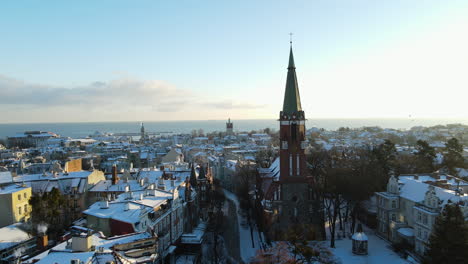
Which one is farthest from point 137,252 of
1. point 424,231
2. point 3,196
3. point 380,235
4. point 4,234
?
point 380,235

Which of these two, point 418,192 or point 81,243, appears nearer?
point 81,243

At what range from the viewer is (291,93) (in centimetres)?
3919

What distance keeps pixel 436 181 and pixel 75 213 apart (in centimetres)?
4603

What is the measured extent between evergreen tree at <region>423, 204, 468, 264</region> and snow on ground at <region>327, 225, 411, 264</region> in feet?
26.8

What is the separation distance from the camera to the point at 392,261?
34.3 meters

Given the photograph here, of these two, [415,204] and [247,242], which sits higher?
[415,204]

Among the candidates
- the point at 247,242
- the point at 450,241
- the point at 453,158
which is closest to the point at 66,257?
the point at 247,242

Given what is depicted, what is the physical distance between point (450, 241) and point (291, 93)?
21.0 metres

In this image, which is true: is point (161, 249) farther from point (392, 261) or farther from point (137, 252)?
point (392, 261)

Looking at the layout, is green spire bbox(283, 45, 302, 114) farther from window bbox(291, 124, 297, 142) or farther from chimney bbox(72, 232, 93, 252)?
chimney bbox(72, 232, 93, 252)

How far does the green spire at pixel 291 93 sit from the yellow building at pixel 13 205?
3178cm

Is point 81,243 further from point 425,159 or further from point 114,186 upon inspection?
point 425,159

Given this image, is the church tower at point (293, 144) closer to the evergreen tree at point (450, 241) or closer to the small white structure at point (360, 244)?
the small white structure at point (360, 244)

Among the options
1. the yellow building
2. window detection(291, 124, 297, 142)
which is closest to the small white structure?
window detection(291, 124, 297, 142)
